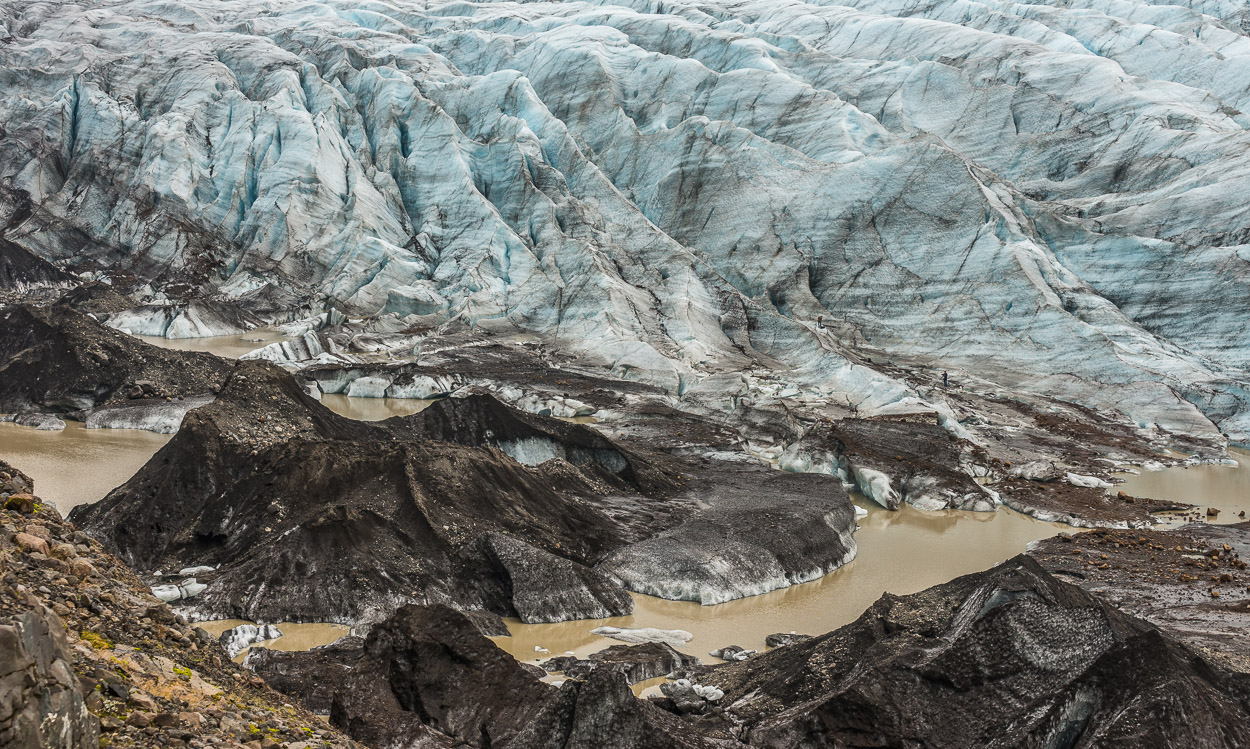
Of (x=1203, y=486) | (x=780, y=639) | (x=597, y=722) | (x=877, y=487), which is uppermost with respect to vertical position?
(x=597, y=722)

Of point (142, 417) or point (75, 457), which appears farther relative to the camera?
point (142, 417)

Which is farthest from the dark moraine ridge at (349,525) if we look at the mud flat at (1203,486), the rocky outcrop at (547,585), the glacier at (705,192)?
the mud flat at (1203,486)

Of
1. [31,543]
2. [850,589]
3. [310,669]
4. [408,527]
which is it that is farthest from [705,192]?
[31,543]

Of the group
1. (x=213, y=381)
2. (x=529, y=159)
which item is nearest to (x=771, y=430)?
(x=213, y=381)

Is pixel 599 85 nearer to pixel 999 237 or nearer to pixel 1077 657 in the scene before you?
pixel 999 237

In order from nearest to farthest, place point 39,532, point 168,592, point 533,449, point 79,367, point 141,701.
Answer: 1. point 141,701
2. point 39,532
3. point 168,592
4. point 533,449
5. point 79,367

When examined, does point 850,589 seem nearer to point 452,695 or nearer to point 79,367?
point 452,695

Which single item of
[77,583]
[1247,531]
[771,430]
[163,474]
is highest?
[77,583]
